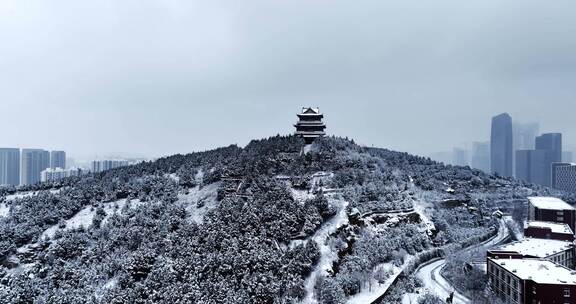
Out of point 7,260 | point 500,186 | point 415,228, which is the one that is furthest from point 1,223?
point 500,186

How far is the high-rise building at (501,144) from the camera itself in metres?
185

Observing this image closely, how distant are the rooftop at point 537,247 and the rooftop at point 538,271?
4.46 metres

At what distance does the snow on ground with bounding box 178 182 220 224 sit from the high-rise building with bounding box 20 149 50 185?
3423 inches

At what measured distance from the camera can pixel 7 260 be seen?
147ft

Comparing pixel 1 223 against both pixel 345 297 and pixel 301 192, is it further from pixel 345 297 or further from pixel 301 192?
pixel 345 297

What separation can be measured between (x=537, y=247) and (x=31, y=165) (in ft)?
398

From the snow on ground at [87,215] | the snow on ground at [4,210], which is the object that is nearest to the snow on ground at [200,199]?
the snow on ground at [87,215]

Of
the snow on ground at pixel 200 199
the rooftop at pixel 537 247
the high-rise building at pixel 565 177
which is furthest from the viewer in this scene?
the high-rise building at pixel 565 177

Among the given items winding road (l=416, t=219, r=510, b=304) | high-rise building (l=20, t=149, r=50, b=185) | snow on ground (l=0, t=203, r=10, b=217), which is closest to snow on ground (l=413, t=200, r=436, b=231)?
winding road (l=416, t=219, r=510, b=304)

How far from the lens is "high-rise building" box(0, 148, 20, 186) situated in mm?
122812

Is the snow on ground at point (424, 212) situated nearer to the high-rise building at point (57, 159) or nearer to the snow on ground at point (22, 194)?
the snow on ground at point (22, 194)

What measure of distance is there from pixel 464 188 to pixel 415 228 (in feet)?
93.2

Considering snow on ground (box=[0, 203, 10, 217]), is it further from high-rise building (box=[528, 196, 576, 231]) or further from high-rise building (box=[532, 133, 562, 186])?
high-rise building (box=[532, 133, 562, 186])

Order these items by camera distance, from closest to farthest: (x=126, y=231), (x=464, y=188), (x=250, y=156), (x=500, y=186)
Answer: (x=126, y=231), (x=250, y=156), (x=464, y=188), (x=500, y=186)
